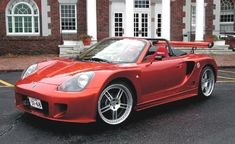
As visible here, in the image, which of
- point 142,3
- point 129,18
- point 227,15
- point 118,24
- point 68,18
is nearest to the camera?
point 129,18

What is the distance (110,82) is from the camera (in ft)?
15.7

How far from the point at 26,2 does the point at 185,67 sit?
15.8m

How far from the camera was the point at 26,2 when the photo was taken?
19.9m

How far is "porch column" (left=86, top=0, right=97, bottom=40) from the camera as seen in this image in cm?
1898

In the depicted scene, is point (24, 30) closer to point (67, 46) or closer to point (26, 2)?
point (26, 2)

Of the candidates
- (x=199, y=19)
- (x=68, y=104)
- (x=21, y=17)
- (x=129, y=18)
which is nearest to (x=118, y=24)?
(x=129, y=18)

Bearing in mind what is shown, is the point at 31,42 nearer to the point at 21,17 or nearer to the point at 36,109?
the point at 21,17

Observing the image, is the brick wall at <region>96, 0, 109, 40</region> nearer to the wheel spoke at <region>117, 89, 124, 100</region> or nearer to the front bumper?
the wheel spoke at <region>117, 89, 124, 100</region>

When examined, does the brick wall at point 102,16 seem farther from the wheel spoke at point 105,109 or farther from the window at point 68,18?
the wheel spoke at point 105,109

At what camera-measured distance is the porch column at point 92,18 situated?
19.0m

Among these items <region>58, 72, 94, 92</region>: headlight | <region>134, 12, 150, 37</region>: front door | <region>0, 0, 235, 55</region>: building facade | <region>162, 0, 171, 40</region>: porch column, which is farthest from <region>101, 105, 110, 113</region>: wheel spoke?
<region>134, 12, 150, 37</region>: front door

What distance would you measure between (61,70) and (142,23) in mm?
16783

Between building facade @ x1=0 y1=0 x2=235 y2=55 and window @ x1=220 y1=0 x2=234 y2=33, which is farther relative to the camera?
window @ x1=220 y1=0 x2=234 y2=33

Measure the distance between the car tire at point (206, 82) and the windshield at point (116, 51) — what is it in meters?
1.71
